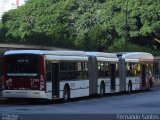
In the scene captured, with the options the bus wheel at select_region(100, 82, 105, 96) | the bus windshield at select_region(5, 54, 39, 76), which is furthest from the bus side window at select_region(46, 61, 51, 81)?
the bus wheel at select_region(100, 82, 105, 96)

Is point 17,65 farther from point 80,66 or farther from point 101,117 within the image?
point 101,117

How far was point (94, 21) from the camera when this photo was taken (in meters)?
72.8

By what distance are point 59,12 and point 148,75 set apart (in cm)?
3289

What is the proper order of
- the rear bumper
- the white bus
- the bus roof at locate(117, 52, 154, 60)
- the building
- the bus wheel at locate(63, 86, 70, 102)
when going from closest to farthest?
the rear bumper < the white bus < the bus wheel at locate(63, 86, 70, 102) < the bus roof at locate(117, 52, 154, 60) < the building

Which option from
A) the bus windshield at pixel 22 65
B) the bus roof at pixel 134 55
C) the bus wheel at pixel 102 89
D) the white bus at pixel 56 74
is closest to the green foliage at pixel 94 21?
the bus roof at pixel 134 55

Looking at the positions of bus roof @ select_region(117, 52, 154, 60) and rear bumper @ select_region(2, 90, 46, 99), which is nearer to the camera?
rear bumper @ select_region(2, 90, 46, 99)

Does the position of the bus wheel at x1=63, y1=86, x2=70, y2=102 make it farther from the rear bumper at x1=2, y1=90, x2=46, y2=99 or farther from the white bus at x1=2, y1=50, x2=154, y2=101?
the rear bumper at x1=2, y1=90, x2=46, y2=99

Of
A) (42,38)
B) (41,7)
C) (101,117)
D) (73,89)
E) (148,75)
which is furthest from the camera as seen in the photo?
(41,7)

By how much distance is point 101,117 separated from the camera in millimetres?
9852

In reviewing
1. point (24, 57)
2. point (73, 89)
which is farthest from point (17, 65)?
point (73, 89)

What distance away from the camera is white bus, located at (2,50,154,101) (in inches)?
1057

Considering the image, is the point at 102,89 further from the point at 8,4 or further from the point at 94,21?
the point at 8,4

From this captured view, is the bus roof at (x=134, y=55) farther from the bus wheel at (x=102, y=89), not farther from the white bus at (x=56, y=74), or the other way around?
the bus wheel at (x=102, y=89)

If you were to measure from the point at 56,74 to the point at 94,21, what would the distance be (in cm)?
4523
